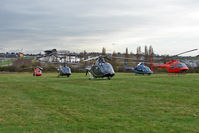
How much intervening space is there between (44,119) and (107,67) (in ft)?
77.7

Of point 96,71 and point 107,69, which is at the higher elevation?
point 107,69

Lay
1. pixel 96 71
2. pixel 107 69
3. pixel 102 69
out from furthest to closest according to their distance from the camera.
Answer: pixel 96 71
pixel 102 69
pixel 107 69

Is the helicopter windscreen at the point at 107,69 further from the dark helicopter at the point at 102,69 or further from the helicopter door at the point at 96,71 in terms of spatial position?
the helicopter door at the point at 96,71

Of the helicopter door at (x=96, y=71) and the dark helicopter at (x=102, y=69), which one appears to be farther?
the helicopter door at (x=96, y=71)

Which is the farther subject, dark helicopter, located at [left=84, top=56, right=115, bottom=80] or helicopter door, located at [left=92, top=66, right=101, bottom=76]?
helicopter door, located at [left=92, top=66, right=101, bottom=76]

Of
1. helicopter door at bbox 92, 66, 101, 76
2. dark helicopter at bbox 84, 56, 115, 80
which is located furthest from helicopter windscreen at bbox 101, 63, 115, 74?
helicopter door at bbox 92, 66, 101, 76

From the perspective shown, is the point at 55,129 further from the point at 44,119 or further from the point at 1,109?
the point at 1,109

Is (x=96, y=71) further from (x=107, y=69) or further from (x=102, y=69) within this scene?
(x=107, y=69)

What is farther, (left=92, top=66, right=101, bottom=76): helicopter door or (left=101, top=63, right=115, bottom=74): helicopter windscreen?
(left=92, top=66, right=101, bottom=76): helicopter door

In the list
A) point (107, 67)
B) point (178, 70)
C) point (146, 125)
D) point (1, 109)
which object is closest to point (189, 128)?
point (146, 125)

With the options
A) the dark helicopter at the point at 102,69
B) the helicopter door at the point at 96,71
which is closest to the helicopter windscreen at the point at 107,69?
the dark helicopter at the point at 102,69

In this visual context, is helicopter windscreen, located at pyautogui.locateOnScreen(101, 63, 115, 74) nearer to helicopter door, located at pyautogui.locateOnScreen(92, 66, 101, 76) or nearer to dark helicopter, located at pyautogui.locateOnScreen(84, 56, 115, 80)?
dark helicopter, located at pyautogui.locateOnScreen(84, 56, 115, 80)

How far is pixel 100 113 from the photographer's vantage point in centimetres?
1045

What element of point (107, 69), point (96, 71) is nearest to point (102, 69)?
point (107, 69)
